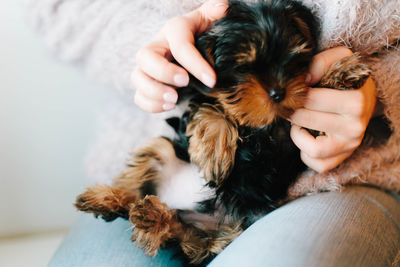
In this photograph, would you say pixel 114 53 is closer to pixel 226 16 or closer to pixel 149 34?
pixel 149 34

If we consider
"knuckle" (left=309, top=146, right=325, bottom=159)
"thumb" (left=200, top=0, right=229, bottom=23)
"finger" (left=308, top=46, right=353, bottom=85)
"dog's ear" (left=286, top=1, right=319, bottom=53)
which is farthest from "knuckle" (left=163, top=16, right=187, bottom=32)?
"knuckle" (left=309, top=146, right=325, bottom=159)

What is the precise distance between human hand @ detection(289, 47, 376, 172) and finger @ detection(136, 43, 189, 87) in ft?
1.30

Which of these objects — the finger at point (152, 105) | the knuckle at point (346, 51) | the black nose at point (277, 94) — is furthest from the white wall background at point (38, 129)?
the knuckle at point (346, 51)

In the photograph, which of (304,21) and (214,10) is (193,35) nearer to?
(214,10)

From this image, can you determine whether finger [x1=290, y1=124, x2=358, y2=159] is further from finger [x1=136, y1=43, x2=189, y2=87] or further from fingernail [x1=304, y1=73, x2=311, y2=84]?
finger [x1=136, y1=43, x2=189, y2=87]

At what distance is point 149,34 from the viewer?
1521mm

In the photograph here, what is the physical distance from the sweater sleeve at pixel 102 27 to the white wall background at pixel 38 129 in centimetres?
14

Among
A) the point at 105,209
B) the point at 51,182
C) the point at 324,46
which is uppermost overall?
the point at 324,46

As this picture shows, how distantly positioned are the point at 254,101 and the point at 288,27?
26 centimetres

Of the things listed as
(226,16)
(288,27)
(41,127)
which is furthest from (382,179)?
(41,127)

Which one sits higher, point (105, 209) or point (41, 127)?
point (41, 127)

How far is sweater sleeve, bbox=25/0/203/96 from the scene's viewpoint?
154cm

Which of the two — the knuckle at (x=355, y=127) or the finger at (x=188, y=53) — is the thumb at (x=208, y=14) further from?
the knuckle at (x=355, y=127)

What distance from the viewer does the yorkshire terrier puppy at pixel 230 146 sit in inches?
42.9
